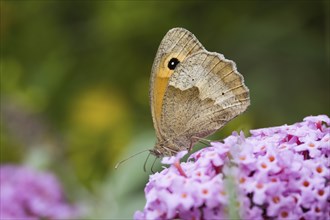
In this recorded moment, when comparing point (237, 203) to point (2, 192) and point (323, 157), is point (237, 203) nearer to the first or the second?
point (323, 157)

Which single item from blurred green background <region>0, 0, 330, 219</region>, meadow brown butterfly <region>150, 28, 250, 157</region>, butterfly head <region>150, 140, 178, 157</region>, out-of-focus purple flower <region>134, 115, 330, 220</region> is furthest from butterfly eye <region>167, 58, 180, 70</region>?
blurred green background <region>0, 0, 330, 219</region>

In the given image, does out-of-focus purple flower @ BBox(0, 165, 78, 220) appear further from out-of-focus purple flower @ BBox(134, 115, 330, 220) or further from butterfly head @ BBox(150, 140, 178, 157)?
out-of-focus purple flower @ BBox(134, 115, 330, 220)

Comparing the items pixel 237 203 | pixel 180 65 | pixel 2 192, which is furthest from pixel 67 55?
pixel 237 203

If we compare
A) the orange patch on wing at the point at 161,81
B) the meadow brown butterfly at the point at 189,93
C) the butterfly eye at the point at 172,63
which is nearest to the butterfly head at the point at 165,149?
the meadow brown butterfly at the point at 189,93

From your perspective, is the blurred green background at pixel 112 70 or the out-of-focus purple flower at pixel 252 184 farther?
the blurred green background at pixel 112 70

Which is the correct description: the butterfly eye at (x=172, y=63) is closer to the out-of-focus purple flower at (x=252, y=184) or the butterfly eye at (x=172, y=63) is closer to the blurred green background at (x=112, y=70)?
the out-of-focus purple flower at (x=252, y=184)

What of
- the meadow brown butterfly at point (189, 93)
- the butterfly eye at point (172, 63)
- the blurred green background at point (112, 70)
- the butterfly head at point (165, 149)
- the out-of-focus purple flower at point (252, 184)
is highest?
the blurred green background at point (112, 70)

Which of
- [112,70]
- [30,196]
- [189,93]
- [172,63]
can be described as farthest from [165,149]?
[112,70]

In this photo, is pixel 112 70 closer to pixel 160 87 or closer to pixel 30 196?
pixel 30 196
